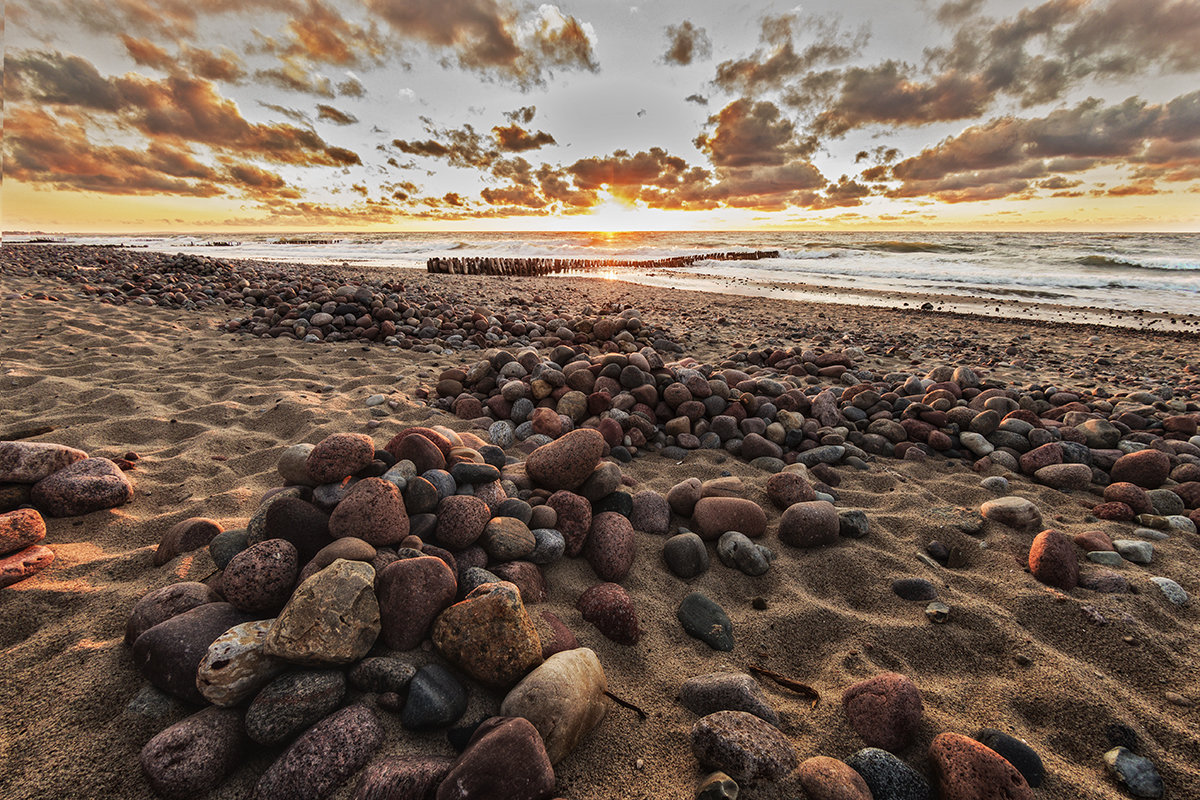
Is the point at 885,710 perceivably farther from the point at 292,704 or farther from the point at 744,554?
the point at 292,704

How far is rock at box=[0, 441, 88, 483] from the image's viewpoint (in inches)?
90.4

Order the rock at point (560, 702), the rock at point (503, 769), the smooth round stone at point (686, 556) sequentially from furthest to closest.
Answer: the smooth round stone at point (686, 556) < the rock at point (560, 702) < the rock at point (503, 769)

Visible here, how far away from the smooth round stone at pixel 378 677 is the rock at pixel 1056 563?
2.96 metres

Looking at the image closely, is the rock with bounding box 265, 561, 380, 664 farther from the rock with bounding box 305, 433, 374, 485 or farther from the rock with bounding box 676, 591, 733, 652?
the rock with bounding box 676, 591, 733, 652

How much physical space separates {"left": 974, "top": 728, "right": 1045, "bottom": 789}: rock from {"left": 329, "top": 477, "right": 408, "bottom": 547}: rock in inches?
89.5

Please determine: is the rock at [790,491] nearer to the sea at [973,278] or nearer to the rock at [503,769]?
the rock at [503,769]

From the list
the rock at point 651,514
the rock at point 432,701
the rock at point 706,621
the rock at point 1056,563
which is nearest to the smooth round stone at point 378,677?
the rock at point 432,701

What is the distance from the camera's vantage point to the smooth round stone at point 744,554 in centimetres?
253

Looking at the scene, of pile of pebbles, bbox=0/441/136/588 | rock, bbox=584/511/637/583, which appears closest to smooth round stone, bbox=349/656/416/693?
rock, bbox=584/511/637/583

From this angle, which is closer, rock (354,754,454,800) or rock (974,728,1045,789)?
rock (354,754,454,800)

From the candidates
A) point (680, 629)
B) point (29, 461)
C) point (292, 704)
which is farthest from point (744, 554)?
point (29, 461)

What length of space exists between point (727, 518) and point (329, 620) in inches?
79.9

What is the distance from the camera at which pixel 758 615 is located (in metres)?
2.26

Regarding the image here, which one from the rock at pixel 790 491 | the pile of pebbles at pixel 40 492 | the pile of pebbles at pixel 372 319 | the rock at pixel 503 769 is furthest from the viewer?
the pile of pebbles at pixel 372 319
